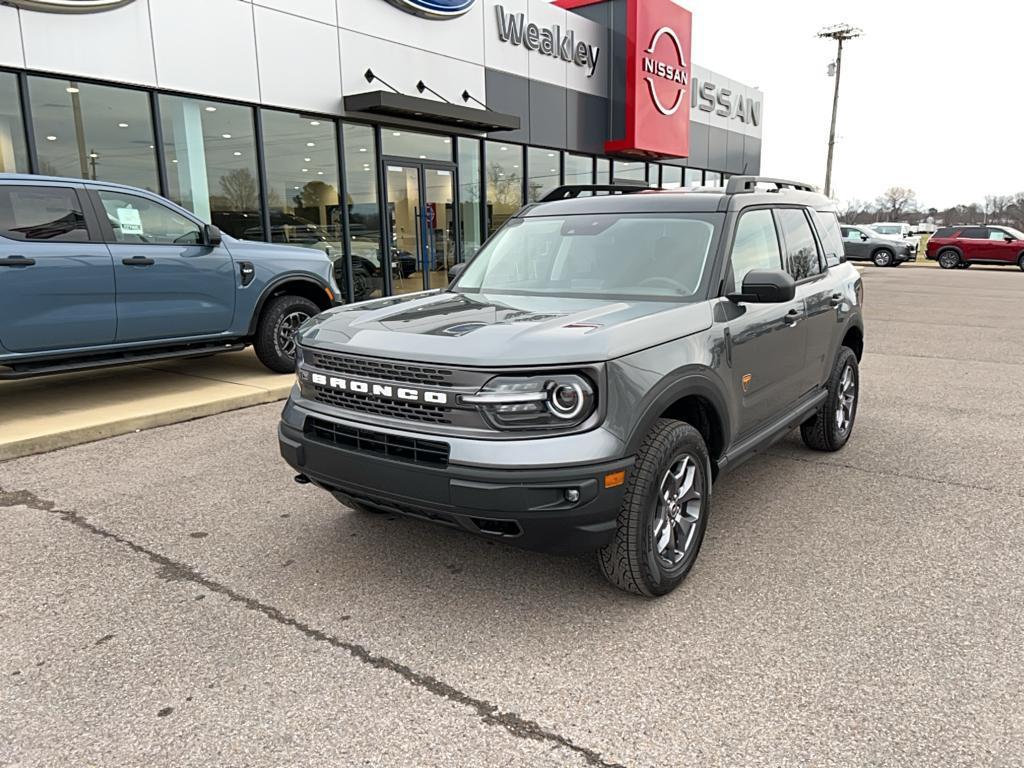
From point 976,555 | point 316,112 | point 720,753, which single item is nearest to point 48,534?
point 720,753

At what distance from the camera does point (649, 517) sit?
122 inches

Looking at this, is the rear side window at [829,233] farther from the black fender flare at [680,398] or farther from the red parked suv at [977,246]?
the red parked suv at [977,246]

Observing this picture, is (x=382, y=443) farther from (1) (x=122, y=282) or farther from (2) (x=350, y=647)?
(1) (x=122, y=282)

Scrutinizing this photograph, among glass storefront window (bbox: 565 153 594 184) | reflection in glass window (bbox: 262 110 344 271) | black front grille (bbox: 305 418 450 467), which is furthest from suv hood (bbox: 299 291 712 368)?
glass storefront window (bbox: 565 153 594 184)

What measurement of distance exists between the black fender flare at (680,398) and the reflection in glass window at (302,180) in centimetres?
931

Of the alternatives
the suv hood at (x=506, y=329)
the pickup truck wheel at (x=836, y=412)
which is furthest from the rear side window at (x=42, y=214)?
the pickup truck wheel at (x=836, y=412)

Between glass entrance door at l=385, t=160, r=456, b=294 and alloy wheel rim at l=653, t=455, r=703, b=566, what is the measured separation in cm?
1082

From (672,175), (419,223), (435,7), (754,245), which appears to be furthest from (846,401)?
(672,175)

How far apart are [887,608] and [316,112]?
10.9 m

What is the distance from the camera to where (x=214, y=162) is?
1062cm

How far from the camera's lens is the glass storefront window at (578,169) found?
17219 mm

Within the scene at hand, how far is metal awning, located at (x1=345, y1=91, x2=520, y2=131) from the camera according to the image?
457 inches

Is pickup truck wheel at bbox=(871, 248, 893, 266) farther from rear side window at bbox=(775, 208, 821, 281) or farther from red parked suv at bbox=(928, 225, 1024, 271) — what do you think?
rear side window at bbox=(775, 208, 821, 281)

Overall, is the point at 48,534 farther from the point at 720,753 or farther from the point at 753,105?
the point at 753,105
